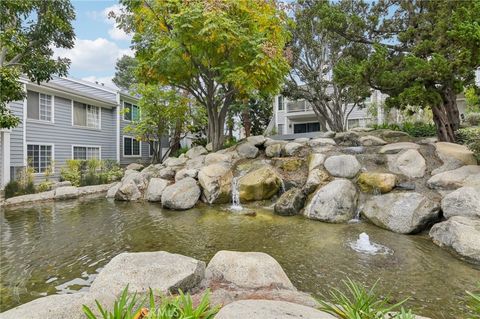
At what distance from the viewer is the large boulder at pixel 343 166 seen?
835 centimetres

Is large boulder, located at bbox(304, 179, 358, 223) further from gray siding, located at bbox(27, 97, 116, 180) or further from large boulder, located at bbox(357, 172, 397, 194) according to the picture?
gray siding, located at bbox(27, 97, 116, 180)

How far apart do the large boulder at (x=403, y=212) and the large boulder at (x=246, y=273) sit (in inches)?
155

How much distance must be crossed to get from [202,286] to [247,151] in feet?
28.3

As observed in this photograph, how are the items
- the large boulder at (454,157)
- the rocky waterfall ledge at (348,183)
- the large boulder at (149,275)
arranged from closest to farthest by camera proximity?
the large boulder at (149,275) < the rocky waterfall ledge at (348,183) < the large boulder at (454,157)

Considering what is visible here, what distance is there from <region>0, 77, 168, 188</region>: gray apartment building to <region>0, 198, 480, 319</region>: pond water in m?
5.52

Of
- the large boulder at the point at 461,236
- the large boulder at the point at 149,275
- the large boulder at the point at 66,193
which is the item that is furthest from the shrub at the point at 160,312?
the large boulder at the point at 66,193

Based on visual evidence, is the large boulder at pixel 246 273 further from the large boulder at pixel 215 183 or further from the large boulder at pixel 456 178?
the large boulder at pixel 456 178

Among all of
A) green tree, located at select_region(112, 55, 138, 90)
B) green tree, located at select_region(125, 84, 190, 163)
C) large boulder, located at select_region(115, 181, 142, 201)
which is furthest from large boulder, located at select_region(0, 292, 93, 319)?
green tree, located at select_region(112, 55, 138, 90)

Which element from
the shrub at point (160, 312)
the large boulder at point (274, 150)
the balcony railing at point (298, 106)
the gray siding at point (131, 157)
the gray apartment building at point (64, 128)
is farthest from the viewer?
the balcony railing at point (298, 106)

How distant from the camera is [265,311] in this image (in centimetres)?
213

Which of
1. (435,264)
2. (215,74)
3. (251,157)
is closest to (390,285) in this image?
(435,264)

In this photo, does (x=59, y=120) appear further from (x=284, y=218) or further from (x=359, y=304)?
(x=359, y=304)

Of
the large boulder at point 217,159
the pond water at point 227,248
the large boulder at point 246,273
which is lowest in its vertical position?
the pond water at point 227,248

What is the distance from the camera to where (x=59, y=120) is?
1464 centimetres
